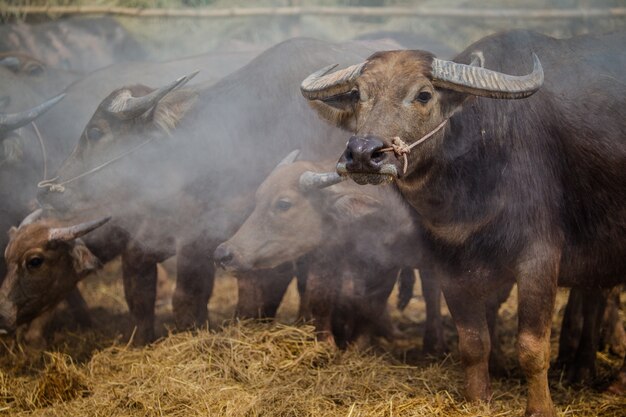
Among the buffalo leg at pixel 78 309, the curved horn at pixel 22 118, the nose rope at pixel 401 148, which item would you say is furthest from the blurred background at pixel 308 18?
the nose rope at pixel 401 148

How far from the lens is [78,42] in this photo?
1003 centimetres

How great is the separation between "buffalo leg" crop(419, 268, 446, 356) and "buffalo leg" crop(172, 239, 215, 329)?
1.70m

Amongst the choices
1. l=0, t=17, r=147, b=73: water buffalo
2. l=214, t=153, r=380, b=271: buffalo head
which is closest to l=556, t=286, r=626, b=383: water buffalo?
l=214, t=153, r=380, b=271: buffalo head

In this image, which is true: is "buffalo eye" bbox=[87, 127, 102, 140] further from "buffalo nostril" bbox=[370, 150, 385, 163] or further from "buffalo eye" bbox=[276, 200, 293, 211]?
"buffalo nostril" bbox=[370, 150, 385, 163]

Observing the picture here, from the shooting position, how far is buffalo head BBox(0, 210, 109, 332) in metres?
5.59

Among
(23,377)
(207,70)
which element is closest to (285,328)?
(23,377)

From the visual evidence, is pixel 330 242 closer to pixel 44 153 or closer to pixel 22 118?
pixel 22 118

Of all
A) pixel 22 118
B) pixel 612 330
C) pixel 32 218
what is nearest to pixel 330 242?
pixel 32 218

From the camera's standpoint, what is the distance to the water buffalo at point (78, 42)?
31.8ft

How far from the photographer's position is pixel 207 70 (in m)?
7.84

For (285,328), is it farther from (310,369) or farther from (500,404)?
(500,404)

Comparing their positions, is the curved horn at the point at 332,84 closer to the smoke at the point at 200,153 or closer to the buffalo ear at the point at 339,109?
the buffalo ear at the point at 339,109

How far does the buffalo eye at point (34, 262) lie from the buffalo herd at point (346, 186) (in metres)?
0.03

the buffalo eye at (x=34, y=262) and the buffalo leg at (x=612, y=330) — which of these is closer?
the buffalo eye at (x=34, y=262)
